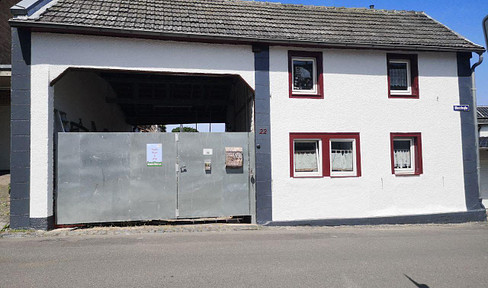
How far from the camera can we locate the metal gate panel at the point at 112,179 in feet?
26.2

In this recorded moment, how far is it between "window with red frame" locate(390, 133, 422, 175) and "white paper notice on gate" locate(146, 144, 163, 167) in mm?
6196

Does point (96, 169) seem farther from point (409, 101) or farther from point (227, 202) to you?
point (409, 101)

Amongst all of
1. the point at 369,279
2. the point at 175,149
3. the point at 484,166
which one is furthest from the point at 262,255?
the point at 484,166

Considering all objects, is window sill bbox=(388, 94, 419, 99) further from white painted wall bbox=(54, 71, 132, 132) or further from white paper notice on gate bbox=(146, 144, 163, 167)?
white painted wall bbox=(54, 71, 132, 132)

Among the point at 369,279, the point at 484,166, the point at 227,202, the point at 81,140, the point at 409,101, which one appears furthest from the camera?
the point at 484,166

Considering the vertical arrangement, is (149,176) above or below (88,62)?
below

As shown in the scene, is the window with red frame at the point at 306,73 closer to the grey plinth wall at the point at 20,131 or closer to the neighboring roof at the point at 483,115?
the grey plinth wall at the point at 20,131

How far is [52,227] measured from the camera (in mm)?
7832

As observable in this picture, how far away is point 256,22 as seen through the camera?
9445mm

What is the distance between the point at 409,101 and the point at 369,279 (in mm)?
6482

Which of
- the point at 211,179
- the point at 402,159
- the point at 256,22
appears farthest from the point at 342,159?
the point at 256,22

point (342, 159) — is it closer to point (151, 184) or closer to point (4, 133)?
point (151, 184)

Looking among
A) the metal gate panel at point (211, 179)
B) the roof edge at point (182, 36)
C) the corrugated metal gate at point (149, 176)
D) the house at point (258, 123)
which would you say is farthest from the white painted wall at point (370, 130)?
the corrugated metal gate at point (149, 176)

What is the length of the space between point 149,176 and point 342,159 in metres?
5.05
